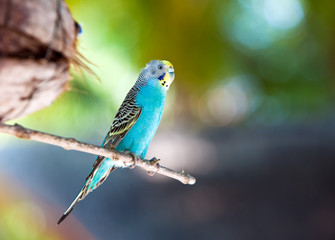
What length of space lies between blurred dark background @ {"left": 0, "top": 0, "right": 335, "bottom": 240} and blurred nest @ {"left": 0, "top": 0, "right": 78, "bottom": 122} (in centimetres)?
134

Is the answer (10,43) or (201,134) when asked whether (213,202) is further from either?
(10,43)

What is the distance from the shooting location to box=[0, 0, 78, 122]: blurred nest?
0.35m

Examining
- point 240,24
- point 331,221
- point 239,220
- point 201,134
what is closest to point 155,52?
point 201,134

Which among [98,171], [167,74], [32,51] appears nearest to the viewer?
[32,51]

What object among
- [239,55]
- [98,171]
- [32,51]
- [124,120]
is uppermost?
[239,55]

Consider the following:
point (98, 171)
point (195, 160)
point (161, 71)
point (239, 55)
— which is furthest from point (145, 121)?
point (239, 55)

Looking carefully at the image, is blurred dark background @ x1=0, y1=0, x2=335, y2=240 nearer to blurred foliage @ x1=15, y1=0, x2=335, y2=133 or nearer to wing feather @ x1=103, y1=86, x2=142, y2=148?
blurred foliage @ x1=15, y1=0, x2=335, y2=133

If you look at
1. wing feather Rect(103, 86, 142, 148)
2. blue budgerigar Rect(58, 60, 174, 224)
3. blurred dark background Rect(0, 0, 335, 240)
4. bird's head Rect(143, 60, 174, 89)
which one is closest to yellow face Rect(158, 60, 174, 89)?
bird's head Rect(143, 60, 174, 89)

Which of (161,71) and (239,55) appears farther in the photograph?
(239,55)

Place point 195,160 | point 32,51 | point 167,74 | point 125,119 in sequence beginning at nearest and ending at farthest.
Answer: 1. point 32,51
2. point 167,74
3. point 125,119
4. point 195,160

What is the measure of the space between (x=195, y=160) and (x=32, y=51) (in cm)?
204

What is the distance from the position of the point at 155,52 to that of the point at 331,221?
1.34 m

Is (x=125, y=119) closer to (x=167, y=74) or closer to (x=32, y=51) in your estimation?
(x=167, y=74)

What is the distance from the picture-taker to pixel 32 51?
0.37 metres
